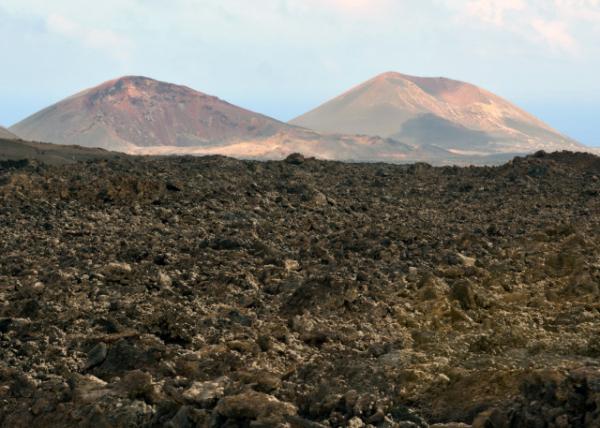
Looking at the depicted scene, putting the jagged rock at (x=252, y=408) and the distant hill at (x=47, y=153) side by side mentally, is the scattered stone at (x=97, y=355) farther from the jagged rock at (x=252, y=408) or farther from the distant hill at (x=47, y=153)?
the distant hill at (x=47, y=153)

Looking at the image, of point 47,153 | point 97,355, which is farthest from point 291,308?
point 47,153

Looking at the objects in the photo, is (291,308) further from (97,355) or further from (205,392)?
(205,392)

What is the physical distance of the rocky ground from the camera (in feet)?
25.0

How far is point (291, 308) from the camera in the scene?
1077 centimetres

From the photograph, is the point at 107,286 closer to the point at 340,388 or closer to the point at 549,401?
the point at 340,388

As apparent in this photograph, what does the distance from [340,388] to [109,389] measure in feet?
7.02

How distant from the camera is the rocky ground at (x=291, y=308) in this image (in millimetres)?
7617

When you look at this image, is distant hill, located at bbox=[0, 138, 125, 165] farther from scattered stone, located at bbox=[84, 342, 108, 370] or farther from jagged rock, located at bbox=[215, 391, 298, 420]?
jagged rock, located at bbox=[215, 391, 298, 420]

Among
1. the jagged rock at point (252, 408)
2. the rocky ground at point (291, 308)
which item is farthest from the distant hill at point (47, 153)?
the jagged rock at point (252, 408)

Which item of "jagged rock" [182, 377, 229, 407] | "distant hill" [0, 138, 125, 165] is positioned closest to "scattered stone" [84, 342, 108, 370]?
"jagged rock" [182, 377, 229, 407]

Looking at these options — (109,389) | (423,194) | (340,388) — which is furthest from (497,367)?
(423,194)

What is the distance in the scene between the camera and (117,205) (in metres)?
18.1

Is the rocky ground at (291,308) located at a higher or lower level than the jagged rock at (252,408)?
higher

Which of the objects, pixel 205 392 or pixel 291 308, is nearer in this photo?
pixel 205 392
